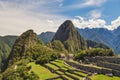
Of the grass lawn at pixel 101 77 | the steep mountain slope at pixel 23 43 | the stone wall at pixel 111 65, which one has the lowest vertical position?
the grass lawn at pixel 101 77

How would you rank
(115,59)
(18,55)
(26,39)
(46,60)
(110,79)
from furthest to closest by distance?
(26,39)
(18,55)
(46,60)
(115,59)
(110,79)

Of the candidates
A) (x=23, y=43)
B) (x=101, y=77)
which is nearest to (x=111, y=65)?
→ (x=101, y=77)

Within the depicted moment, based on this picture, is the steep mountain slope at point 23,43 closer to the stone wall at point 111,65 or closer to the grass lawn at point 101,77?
the stone wall at point 111,65

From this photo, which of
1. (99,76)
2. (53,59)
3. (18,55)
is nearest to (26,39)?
(18,55)

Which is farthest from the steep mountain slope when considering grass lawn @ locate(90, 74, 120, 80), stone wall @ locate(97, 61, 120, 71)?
grass lawn @ locate(90, 74, 120, 80)

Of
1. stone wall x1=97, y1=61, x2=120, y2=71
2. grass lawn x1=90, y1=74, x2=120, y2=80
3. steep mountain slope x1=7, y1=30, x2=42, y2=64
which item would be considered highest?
steep mountain slope x1=7, y1=30, x2=42, y2=64

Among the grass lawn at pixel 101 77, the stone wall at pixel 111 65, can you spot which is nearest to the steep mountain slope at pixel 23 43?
the stone wall at pixel 111 65

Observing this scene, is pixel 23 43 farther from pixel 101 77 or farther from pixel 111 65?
pixel 101 77

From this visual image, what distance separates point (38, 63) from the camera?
106875 millimetres

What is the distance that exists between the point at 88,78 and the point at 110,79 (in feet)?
15.0

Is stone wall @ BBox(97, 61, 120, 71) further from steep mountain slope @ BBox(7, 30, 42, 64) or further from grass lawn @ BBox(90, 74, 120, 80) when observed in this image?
steep mountain slope @ BBox(7, 30, 42, 64)

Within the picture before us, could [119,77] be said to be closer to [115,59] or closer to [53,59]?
[115,59]

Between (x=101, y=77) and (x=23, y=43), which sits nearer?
(x=101, y=77)

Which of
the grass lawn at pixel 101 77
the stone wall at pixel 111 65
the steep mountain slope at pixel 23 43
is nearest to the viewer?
the grass lawn at pixel 101 77
